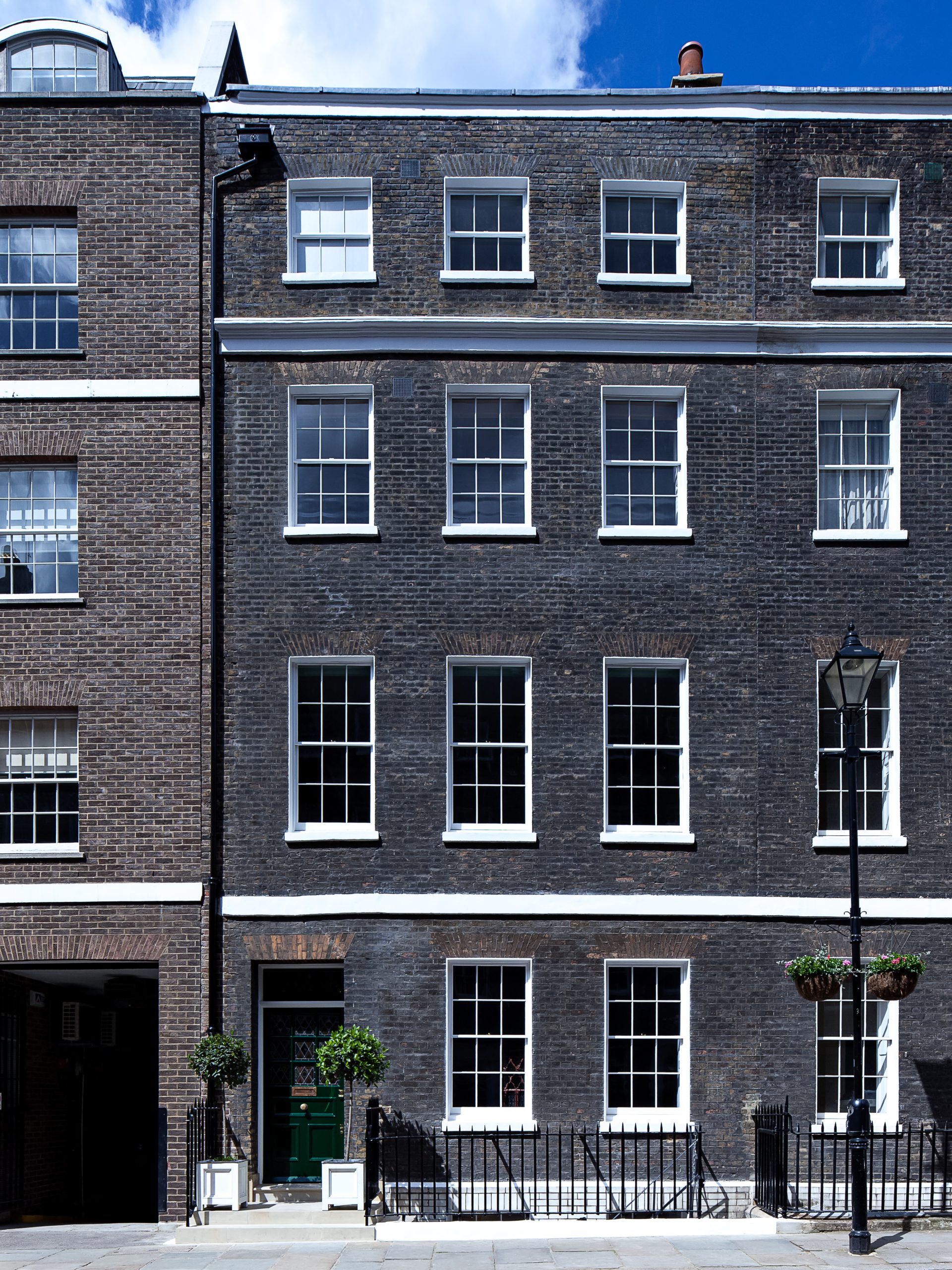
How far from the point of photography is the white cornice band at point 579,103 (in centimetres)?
1725

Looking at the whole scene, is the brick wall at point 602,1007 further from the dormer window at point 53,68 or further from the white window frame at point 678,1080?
the dormer window at point 53,68

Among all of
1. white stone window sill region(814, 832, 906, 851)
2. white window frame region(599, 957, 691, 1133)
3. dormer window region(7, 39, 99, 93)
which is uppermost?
dormer window region(7, 39, 99, 93)

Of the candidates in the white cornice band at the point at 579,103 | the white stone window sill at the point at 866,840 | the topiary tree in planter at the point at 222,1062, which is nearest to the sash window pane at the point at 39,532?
the white cornice band at the point at 579,103

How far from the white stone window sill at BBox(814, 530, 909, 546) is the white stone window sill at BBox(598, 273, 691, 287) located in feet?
12.0

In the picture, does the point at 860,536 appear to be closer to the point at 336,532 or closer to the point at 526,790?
the point at 526,790

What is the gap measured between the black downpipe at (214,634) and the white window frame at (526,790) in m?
2.86

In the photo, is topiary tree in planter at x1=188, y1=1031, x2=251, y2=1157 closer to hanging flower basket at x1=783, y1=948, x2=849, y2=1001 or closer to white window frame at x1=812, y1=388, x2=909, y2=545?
hanging flower basket at x1=783, y1=948, x2=849, y2=1001

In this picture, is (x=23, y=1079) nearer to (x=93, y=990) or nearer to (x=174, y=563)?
(x=93, y=990)

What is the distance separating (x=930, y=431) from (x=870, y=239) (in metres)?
2.67

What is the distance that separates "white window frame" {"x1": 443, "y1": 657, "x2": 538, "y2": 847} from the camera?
1631cm

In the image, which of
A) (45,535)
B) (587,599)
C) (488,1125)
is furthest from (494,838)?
(45,535)

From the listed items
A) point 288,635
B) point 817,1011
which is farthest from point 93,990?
point 817,1011

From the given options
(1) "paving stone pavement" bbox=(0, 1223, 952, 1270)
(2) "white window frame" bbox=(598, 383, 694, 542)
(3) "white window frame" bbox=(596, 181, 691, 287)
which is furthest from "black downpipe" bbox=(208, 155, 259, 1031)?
(2) "white window frame" bbox=(598, 383, 694, 542)

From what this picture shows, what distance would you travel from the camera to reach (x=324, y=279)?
17.1 m
